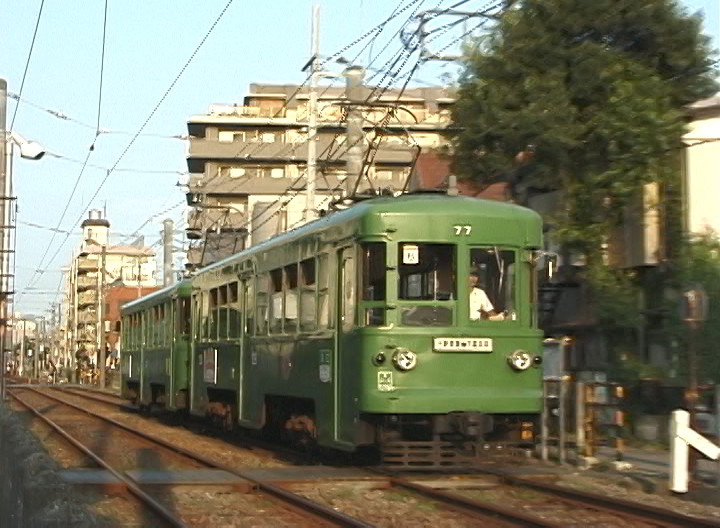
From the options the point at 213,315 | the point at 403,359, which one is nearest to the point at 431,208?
the point at 403,359

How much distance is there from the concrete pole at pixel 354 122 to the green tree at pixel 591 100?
12.0ft

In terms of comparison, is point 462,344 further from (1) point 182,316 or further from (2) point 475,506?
(1) point 182,316

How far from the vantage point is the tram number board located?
1211 centimetres

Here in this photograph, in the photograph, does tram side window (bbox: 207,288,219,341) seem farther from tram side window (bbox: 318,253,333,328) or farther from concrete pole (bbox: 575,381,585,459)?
concrete pole (bbox: 575,381,585,459)

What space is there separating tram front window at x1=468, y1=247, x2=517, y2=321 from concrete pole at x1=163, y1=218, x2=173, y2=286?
103 feet

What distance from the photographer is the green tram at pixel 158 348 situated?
21.6m

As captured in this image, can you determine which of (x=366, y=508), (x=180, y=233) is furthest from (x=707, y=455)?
(x=180, y=233)

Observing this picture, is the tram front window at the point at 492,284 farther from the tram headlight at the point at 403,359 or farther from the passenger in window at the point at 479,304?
the tram headlight at the point at 403,359

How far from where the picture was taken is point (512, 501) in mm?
11227

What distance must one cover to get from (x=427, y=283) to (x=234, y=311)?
18.0ft

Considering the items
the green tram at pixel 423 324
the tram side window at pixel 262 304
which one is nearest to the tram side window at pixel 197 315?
the tram side window at pixel 262 304

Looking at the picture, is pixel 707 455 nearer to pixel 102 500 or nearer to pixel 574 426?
pixel 574 426

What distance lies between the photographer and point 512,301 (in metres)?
12.5

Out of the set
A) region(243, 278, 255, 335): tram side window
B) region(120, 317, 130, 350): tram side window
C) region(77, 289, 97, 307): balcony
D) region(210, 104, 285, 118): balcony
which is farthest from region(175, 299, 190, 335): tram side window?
region(77, 289, 97, 307): balcony
